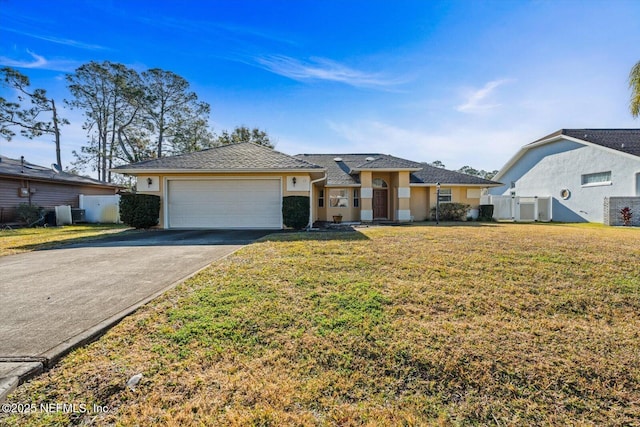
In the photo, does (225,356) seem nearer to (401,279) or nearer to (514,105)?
Answer: (401,279)

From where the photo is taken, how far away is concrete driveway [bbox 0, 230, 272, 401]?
256 cm

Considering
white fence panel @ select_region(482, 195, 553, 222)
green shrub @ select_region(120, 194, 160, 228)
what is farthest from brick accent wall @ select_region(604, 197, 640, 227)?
green shrub @ select_region(120, 194, 160, 228)

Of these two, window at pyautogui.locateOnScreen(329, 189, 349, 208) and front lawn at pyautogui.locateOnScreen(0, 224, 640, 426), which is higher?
window at pyautogui.locateOnScreen(329, 189, 349, 208)

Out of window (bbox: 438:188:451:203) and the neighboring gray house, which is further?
window (bbox: 438:188:451:203)

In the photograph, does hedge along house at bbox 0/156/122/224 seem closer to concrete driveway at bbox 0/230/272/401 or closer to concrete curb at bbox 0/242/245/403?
concrete driveway at bbox 0/230/272/401

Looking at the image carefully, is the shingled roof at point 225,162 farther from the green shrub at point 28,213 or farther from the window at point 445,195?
the window at point 445,195

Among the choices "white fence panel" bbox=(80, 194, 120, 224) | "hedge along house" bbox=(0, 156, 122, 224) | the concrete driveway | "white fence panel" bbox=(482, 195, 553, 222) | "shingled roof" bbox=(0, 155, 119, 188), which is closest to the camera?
the concrete driveway

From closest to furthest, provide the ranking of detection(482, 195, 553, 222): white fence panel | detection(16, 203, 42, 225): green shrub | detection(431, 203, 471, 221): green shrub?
detection(16, 203, 42, 225): green shrub, detection(431, 203, 471, 221): green shrub, detection(482, 195, 553, 222): white fence panel

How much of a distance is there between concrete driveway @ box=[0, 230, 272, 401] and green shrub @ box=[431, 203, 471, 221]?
1339 centimetres

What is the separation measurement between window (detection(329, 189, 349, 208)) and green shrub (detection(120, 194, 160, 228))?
361 inches

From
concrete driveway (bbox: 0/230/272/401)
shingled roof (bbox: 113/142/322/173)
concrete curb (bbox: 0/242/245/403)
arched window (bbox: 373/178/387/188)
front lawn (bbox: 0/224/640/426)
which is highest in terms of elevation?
shingled roof (bbox: 113/142/322/173)

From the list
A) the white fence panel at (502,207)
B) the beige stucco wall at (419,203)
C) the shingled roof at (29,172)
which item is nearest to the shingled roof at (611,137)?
the white fence panel at (502,207)

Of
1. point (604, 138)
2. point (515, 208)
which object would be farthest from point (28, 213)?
point (604, 138)

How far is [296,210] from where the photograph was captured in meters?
11.2
